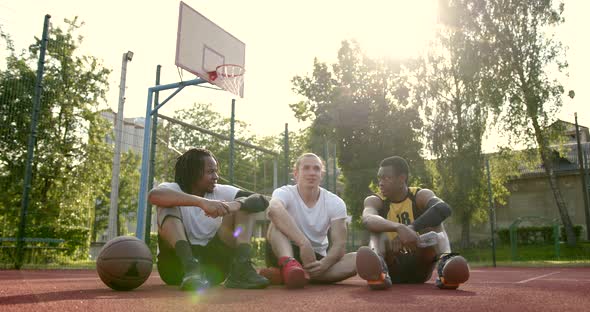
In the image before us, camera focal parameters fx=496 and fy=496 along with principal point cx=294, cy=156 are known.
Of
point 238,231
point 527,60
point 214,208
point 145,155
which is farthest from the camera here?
point 527,60

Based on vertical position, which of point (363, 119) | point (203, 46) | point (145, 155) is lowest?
point (145, 155)

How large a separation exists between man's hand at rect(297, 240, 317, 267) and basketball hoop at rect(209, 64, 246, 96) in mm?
6393

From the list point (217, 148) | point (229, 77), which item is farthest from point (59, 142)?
point (217, 148)

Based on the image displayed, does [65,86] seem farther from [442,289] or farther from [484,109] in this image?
[442,289]

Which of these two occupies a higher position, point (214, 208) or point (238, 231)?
point (214, 208)

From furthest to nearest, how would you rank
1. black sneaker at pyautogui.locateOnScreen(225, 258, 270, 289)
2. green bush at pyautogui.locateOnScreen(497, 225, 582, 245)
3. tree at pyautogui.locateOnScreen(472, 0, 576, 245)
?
green bush at pyautogui.locateOnScreen(497, 225, 582, 245) < tree at pyautogui.locateOnScreen(472, 0, 576, 245) < black sneaker at pyautogui.locateOnScreen(225, 258, 270, 289)

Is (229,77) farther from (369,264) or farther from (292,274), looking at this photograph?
(369,264)

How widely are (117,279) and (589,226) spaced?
74.4ft

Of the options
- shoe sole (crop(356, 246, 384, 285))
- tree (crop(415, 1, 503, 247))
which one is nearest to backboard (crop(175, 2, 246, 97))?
shoe sole (crop(356, 246, 384, 285))

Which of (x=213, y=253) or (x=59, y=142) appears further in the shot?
(x=59, y=142)

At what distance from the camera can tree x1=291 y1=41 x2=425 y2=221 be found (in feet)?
65.4

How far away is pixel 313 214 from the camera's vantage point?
391 cm

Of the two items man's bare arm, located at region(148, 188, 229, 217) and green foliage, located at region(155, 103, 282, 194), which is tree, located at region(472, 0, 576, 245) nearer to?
green foliage, located at region(155, 103, 282, 194)

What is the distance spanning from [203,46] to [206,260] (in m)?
6.33
